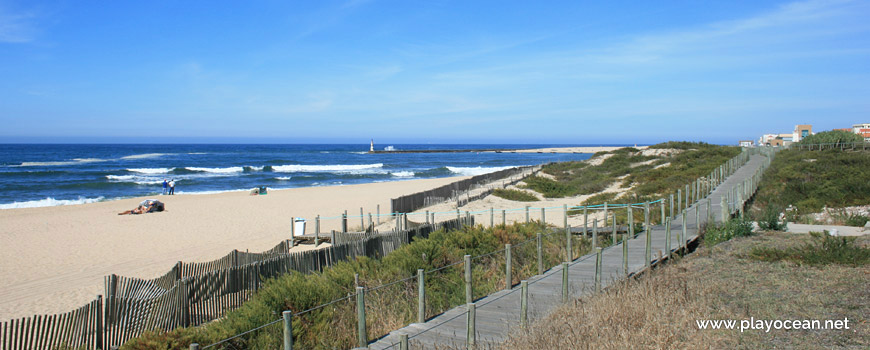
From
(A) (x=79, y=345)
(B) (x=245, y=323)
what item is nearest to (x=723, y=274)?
(B) (x=245, y=323)

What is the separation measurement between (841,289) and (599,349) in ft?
15.5

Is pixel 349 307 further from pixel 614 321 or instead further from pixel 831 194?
pixel 831 194

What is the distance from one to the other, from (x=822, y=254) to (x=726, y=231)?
3236 mm

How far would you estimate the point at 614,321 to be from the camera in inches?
232

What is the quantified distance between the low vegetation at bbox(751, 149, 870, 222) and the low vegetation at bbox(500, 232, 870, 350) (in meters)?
8.36

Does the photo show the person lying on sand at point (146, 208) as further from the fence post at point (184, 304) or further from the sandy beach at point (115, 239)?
the fence post at point (184, 304)

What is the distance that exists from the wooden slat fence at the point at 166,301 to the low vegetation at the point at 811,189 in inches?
501

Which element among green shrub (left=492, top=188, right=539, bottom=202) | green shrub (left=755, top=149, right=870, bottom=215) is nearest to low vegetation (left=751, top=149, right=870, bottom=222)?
green shrub (left=755, top=149, right=870, bottom=215)

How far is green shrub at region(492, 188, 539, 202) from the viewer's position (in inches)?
1112

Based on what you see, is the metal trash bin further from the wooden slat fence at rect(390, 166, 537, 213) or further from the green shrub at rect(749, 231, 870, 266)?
the green shrub at rect(749, 231, 870, 266)

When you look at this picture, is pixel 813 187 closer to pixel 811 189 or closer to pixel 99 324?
pixel 811 189

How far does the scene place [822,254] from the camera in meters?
9.25

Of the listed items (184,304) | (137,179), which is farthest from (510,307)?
(137,179)

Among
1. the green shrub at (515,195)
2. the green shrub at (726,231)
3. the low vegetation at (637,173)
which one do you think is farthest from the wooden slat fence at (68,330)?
the green shrub at (515,195)
